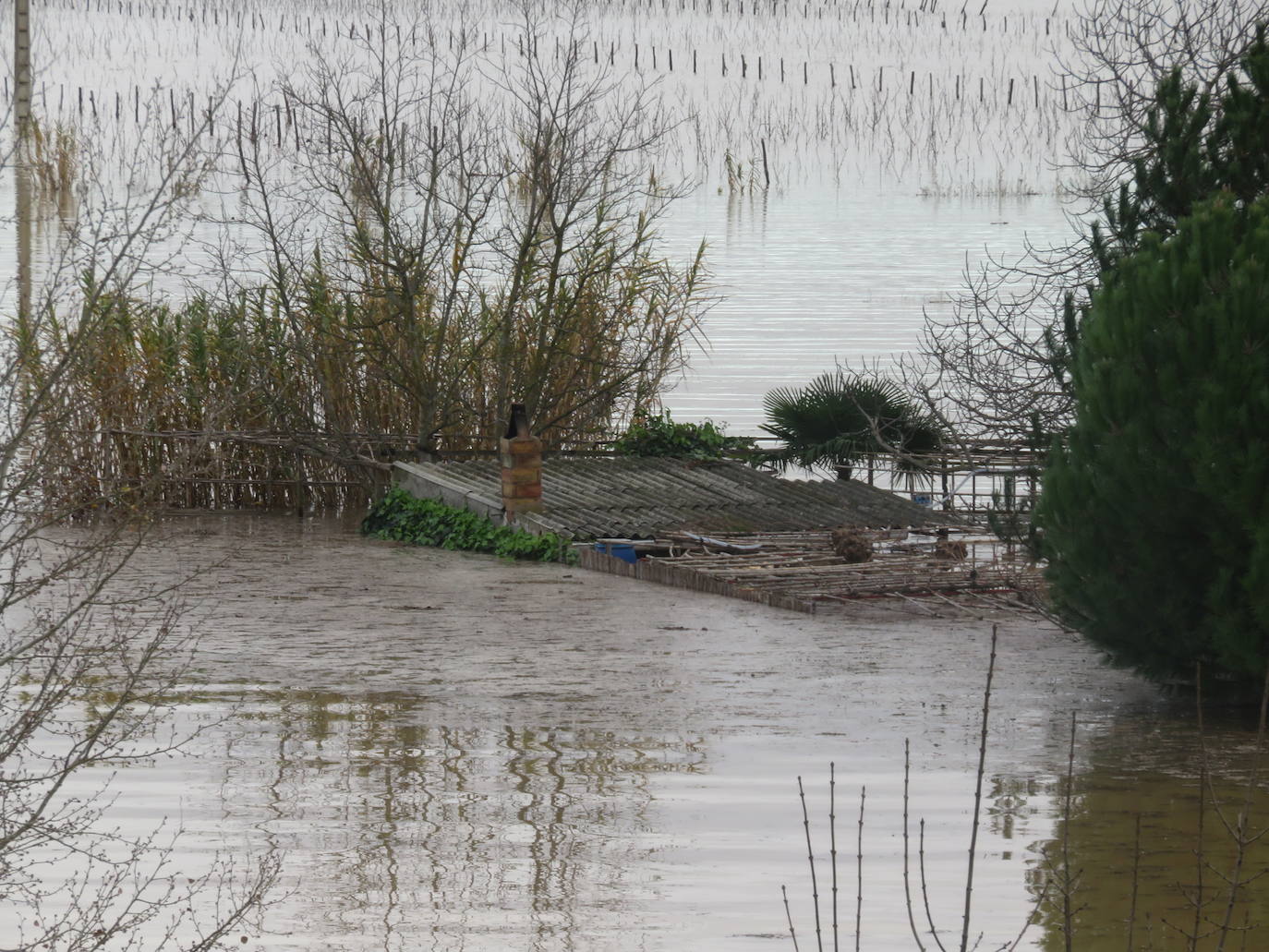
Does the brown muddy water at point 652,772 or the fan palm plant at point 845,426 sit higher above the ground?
the fan palm plant at point 845,426

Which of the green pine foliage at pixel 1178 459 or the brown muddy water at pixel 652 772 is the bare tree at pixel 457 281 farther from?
the green pine foliage at pixel 1178 459

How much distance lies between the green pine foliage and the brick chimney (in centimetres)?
726

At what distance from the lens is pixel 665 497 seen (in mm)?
17906

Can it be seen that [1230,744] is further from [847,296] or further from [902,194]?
[902,194]

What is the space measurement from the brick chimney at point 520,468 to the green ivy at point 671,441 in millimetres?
2844

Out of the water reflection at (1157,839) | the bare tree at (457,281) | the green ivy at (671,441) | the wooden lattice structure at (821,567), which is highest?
the bare tree at (457,281)

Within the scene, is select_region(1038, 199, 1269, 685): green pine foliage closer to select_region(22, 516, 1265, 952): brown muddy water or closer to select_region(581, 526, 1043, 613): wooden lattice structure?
select_region(22, 516, 1265, 952): brown muddy water

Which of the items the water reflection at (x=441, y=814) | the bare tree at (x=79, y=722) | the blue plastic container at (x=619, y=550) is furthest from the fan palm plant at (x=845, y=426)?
the bare tree at (x=79, y=722)

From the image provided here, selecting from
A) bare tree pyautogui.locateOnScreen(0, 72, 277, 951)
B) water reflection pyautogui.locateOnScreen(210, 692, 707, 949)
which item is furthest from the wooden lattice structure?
bare tree pyautogui.locateOnScreen(0, 72, 277, 951)

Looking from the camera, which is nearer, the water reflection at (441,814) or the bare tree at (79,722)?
the bare tree at (79,722)

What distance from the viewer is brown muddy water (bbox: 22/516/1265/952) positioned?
7.03 metres

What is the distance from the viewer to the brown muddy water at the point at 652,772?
23.1 ft

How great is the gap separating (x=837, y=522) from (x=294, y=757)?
8838 mm

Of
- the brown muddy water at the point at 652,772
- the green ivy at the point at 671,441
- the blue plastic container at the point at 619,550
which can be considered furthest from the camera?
the green ivy at the point at 671,441
